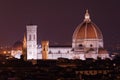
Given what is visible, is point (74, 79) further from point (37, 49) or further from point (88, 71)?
point (37, 49)

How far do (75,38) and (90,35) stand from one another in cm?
229

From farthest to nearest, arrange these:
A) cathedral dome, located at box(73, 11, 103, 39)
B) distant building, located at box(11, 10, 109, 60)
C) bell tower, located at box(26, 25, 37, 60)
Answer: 1. cathedral dome, located at box(73, 11, 103, 39)
2. bell tower, located at box(26, 25, 37, 60)
3. distant building, located at box(11, 10, 109, 60)

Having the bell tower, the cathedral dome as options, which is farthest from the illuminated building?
the cathedral dome

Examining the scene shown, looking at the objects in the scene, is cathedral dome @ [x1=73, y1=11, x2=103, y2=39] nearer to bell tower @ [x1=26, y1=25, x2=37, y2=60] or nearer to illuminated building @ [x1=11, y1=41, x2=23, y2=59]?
bell tower @ [x1=26, y1=25, x2=37, y2=60]

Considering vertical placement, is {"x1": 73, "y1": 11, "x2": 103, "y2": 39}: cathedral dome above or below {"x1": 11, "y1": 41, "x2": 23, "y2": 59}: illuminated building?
above

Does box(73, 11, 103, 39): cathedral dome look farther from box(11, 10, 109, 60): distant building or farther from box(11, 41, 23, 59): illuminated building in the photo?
box(11, 41, 23, 59): illuminated building

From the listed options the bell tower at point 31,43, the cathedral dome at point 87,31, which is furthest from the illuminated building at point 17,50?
the cathedral dome at point 87,31

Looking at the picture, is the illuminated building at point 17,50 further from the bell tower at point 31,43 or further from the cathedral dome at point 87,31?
the cathedral dome at point 87,31

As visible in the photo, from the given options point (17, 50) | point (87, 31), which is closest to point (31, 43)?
point (17, 50)

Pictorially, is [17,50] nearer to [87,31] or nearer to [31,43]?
[31,43]

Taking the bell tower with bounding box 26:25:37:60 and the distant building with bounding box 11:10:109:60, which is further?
the bell tower with bounding box 26:25:37:60

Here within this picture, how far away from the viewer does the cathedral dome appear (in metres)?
137

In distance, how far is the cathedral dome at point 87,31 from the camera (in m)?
137

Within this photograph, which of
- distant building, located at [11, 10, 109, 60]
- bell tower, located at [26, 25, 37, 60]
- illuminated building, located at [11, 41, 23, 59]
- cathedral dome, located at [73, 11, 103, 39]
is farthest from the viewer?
cathedral dome, located at [73, 11, 103, 39]
